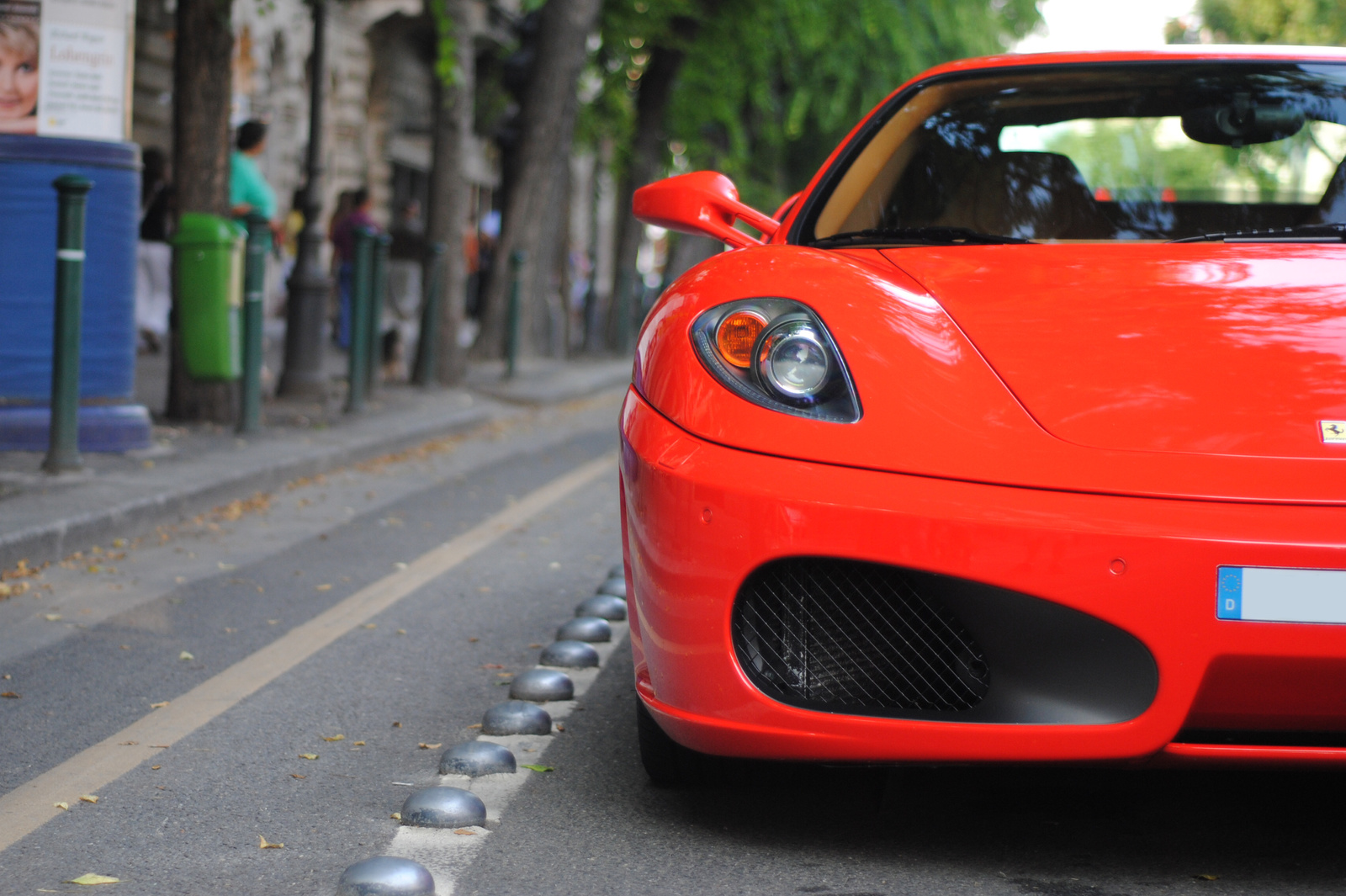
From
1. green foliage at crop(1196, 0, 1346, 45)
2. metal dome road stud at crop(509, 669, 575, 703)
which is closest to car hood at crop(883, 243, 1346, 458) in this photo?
metal dome road stud at crop(509, 669, 575, 703)

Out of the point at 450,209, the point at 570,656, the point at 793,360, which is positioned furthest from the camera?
the point at 450,209

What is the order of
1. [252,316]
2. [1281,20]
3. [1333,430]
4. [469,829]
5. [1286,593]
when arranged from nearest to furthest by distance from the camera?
[1286,593]
[1333,430]
[469,829]
[252,316]
[1281,20]

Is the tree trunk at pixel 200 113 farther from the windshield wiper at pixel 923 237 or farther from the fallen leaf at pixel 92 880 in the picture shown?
the fallen leaf at pixel 92 880

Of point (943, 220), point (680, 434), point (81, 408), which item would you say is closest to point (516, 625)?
point (943, 220)

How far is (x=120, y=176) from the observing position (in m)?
7.56

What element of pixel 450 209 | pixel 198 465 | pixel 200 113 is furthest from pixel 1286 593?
pixel 450 209

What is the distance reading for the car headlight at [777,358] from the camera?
8.56ft

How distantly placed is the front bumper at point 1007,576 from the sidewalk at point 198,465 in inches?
135

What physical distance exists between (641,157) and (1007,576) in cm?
1870

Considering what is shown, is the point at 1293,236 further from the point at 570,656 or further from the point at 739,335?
the point at 570,656

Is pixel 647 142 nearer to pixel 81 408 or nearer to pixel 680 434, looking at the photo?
pixel 81 408

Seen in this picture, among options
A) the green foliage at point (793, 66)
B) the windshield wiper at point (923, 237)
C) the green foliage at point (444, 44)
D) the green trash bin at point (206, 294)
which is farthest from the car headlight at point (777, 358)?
the green foliage at point (793, 66)

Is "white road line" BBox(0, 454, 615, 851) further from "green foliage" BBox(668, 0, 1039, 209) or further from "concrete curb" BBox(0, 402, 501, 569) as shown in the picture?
"green foliage" BBox(668, 0, 1039, 209)

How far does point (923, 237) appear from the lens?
10.6 ft
